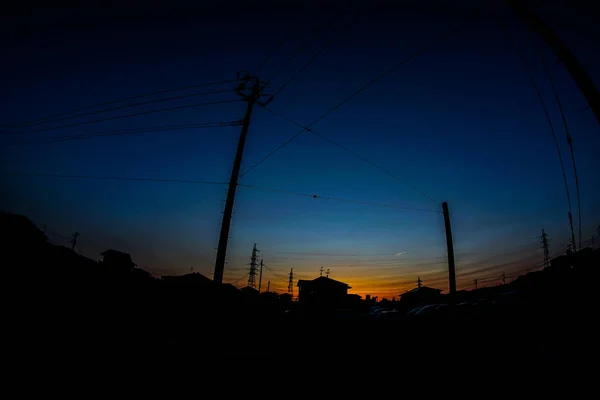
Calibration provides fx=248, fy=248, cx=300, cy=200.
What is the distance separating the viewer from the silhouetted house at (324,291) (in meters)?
40.1

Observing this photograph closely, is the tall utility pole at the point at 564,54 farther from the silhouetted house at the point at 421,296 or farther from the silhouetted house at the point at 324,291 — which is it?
the silhouetted house at the point at 421,296

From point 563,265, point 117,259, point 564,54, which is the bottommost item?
point 117,259

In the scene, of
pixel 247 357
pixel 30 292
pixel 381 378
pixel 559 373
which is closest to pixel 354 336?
pixel 381 378

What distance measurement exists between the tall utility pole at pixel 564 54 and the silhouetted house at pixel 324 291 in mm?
37823

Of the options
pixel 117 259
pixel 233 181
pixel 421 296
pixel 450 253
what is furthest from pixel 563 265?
pixel 117 259

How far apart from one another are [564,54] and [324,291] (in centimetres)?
3950

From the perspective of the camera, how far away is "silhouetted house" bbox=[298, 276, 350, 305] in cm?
4006

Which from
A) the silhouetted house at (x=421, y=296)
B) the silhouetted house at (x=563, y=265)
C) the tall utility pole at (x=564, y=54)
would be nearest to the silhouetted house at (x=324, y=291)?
the silhouetted house at (x=421, y=296)

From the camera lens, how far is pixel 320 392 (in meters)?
5.14

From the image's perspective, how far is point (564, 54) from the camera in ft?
23.3

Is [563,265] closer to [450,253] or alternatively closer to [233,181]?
[450,253]

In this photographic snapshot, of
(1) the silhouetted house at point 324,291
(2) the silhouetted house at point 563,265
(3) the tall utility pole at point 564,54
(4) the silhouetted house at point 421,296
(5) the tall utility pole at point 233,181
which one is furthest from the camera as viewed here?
(4) the silhouetted house at point 421,296


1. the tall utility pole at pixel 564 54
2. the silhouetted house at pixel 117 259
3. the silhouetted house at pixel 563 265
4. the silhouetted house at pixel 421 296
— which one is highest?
the tall utility pole at pixel 564 54

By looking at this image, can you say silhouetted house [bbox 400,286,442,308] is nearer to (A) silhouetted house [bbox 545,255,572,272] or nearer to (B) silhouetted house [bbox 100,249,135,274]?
(A) silhouetted house [bbox 545,255,572,272]
